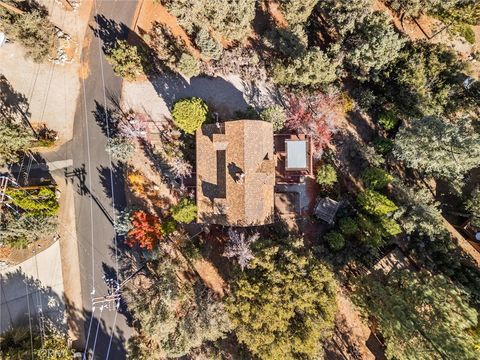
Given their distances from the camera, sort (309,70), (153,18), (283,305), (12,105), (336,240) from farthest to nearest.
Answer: (153,18)
(12,105)
(336,240)
(309,70)
(283,305)

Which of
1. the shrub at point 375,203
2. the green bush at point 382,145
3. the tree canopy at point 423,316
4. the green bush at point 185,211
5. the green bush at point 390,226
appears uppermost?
the green bush at point 382,145

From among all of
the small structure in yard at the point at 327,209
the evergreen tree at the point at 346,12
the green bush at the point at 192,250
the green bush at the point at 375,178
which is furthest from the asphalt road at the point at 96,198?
the green bush at the point at 375,178

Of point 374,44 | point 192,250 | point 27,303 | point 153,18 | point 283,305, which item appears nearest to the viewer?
point 283,305

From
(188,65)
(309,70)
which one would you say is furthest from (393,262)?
(188,65)

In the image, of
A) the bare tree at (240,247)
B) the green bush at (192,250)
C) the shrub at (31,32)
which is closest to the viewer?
the bare tree at (240,247)

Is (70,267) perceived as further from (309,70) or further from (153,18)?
(309,70)

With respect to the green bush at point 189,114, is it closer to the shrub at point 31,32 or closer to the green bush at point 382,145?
the shrub at point 31,32

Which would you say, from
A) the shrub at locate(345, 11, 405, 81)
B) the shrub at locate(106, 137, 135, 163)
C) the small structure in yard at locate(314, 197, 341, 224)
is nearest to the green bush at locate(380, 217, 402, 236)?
the small structure in yard at locate(314, 197, 341, 224)

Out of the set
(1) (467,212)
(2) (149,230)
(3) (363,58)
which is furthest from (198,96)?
(1) (467,212)
